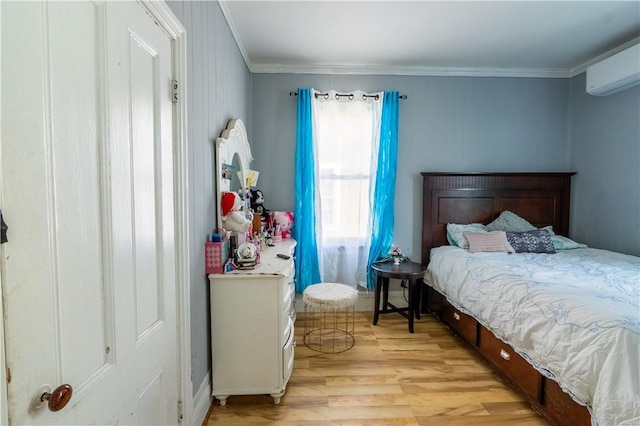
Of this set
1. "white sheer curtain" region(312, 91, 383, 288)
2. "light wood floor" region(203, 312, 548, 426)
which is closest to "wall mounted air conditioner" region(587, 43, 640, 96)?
"white sheer curtain" region(312, 91, 383, 288)

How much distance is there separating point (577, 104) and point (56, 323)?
4719mm

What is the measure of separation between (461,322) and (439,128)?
205 centimetres

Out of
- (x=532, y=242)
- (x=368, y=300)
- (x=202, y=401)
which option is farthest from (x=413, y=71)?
(x=202, y=401)

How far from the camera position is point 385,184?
3572mm

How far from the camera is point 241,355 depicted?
205 cm

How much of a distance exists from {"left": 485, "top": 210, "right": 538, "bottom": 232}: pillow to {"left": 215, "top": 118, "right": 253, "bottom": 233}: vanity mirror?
2613mm

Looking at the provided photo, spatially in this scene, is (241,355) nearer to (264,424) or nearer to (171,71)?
(264,424)

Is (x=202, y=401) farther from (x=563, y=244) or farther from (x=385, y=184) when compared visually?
(x=563, y=244)

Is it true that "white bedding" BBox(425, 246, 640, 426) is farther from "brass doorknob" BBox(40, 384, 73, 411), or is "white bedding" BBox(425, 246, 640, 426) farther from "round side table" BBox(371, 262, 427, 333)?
"brass doorknob" BBox(40, 384, 73, 411)

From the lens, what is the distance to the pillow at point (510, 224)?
3.48m

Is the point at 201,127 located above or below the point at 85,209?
above

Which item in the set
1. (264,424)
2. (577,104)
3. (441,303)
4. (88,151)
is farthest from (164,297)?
(577,104)

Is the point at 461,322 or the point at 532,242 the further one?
the point at 532,242

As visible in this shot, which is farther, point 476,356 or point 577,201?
point 577,201
